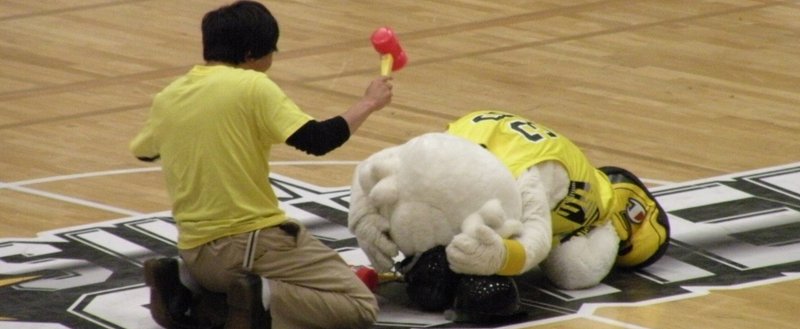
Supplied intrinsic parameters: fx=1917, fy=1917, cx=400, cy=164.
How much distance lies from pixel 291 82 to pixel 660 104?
210 centimetres

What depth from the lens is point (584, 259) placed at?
7.03m

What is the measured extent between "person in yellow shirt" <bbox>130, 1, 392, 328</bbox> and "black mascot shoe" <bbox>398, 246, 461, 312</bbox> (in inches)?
11.3

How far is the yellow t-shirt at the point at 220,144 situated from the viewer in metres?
6.30

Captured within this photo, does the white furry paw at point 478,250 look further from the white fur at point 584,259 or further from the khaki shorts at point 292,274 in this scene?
the white fur at point 584,259

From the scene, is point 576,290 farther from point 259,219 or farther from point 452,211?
point 259,219

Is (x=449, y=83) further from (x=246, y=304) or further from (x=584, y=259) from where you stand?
(x=246, y=304)

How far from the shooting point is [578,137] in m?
9.64

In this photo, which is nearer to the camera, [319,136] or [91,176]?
[319,136]

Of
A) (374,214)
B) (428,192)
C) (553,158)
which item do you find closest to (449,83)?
(553,158)

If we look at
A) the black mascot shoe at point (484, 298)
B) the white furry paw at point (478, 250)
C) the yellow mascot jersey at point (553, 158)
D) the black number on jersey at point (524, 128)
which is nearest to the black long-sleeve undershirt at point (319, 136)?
the white furry paw at point (478, 250)

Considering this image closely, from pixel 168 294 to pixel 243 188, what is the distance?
48 centimetres

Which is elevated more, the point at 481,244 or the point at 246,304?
the point at 481,244

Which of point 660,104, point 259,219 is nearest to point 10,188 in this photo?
point 259,219

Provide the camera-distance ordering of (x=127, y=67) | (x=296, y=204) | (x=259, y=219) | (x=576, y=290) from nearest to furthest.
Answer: (x=259, y=219), (x=576, y=290), (x=296, y=204), (x=127, y=67)
